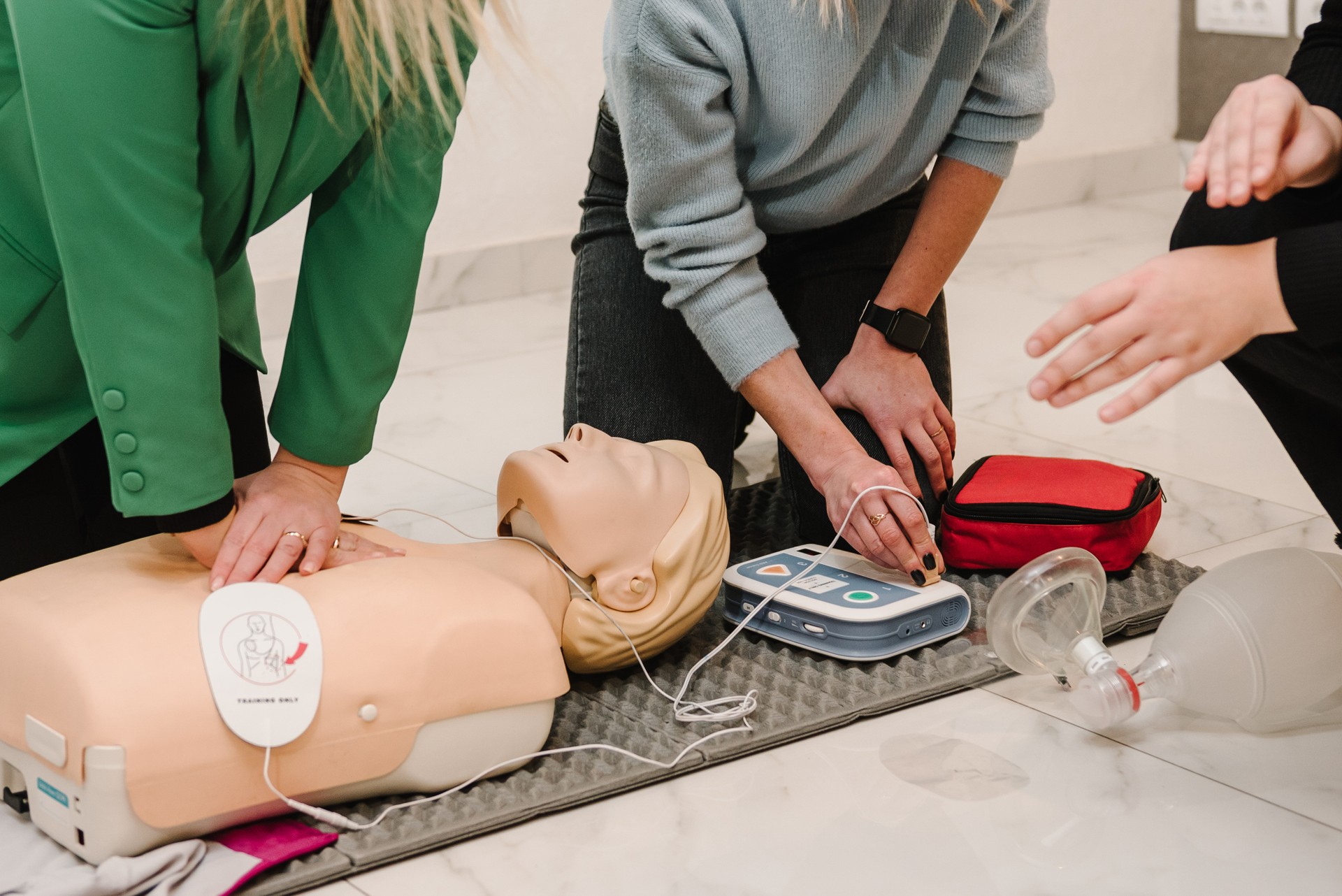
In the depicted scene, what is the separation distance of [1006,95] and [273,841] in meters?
0.89

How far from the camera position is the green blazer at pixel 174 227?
812 mm

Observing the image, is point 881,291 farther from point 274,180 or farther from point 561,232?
point 561,232

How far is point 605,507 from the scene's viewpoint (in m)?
1.07

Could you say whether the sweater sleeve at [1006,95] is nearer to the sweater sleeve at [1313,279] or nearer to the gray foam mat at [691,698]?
the gray foam mat at [691,698]

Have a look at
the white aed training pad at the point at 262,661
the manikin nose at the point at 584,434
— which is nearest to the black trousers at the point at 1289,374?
the manikin nose at the point at 584,434

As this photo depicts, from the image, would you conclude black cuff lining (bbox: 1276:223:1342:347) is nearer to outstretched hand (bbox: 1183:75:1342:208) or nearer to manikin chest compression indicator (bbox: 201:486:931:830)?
outstretched hand (bbox: 1183:75:1342:208)

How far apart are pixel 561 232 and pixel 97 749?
1.86 m

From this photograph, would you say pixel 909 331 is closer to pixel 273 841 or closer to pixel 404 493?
pixel 404 493

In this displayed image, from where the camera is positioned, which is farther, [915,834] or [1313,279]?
[915,834]

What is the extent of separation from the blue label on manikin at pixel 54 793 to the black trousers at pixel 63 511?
207 millimetres

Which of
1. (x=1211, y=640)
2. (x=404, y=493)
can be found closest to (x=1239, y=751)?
(x=1211, y=640)

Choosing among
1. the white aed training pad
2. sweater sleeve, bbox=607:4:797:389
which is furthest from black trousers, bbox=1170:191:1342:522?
the white aed training pad

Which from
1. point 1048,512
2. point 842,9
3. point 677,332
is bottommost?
point 1048,512

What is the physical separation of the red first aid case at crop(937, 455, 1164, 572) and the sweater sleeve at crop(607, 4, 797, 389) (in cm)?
22
